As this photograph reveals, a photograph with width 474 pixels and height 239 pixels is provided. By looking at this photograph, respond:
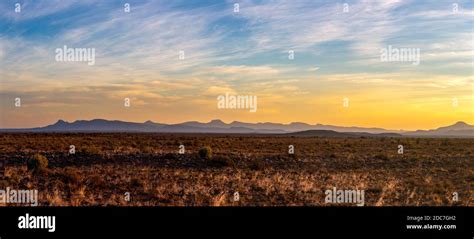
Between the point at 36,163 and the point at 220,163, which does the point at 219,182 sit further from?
the point at 36,163

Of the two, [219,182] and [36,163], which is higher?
[36,163]

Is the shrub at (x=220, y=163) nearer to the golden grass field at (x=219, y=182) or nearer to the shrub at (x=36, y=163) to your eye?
the golden grass field at (x=219, y=182)

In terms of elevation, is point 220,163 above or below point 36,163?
below

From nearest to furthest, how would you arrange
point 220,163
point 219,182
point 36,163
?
1. point 219,182
2. point 36,163
3. point 220,163

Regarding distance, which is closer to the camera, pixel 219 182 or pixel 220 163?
pixel 219 182

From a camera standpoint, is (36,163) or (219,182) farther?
(36,163)

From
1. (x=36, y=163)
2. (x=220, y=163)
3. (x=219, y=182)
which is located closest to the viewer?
(x=219, y=182)

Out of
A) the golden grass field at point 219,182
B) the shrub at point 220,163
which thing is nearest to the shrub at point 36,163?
the golden grass field at point 219,182

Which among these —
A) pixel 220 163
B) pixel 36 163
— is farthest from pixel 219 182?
pixel 36 163
